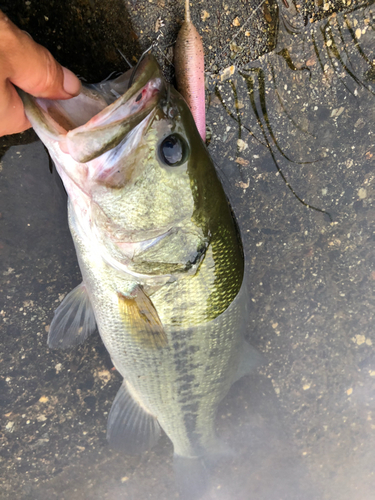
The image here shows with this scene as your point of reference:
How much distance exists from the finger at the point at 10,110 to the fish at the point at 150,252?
5cm

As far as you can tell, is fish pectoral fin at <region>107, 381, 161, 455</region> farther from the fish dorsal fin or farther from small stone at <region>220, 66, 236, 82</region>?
small stone at <region>220, 66, 236, 82</region>

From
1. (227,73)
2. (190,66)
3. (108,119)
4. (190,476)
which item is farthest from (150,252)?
(190,476)

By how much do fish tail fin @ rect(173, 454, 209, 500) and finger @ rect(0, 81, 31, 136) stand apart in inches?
88.5

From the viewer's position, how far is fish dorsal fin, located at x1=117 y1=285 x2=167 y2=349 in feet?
4.64

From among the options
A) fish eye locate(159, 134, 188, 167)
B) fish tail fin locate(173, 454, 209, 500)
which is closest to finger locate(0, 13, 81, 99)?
fish eye locate(159, 134, 188, 167)

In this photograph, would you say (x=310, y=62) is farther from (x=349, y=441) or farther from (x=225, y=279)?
(x=349, y=441)

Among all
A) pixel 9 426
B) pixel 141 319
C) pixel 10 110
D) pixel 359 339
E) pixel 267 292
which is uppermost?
pixel 10 110

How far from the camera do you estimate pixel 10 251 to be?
6.14ft

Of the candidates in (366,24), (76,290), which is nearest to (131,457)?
(76,290)

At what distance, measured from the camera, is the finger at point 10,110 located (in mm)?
1157

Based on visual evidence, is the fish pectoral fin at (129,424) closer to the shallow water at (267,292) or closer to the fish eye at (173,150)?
the shallow water at (267,292)

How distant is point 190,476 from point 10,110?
A: 2639 mm

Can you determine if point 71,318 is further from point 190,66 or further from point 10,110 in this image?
point 190,66

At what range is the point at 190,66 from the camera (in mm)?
1481
